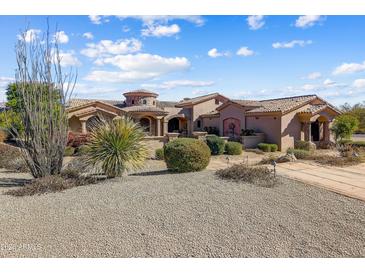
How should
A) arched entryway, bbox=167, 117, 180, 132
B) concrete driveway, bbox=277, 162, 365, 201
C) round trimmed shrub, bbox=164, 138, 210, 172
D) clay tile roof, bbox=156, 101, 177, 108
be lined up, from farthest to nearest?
1. clay tile roof, bbox=156, 101, 177, 108
2. arched entryway, bbox=167, 117, 180, 132
3. round trimmed shrub, bbox=164, 138, 210, 172
4. concrete driveway, bbox=277, 162, 365, 201

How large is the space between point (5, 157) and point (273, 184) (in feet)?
48.4

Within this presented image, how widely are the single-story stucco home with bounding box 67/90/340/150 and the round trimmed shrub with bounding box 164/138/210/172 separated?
31.6ft

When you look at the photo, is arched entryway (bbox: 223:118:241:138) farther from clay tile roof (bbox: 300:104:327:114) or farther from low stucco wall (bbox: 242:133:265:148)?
clay tile roof (bbox: 300:104:327:114)

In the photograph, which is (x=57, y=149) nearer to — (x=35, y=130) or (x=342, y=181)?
(x=35, y=130)

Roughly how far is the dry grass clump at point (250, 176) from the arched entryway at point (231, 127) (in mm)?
16849

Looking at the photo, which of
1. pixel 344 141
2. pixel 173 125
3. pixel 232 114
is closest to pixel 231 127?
pixel 232 114

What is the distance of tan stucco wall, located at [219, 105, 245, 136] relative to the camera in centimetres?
2653

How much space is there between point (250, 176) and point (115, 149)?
528cm

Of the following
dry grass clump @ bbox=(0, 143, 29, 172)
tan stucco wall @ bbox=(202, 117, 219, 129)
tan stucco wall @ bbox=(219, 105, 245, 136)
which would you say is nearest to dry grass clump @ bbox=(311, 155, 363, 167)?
tan stucco wall @ bbox=(219, 105, 245, 136)

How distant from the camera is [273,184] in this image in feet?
28.3

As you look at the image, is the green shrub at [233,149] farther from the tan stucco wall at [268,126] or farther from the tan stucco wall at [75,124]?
the tan stucco wall at [75,124]

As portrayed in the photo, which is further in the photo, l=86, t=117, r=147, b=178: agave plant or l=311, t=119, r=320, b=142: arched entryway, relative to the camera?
l=311, t=119, r=320, b=142: arched entryway

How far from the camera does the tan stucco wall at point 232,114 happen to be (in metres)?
26.5

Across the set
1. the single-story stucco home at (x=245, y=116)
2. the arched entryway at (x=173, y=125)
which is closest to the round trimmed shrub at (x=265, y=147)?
the single-story stucco home at (x=245, y=116)
